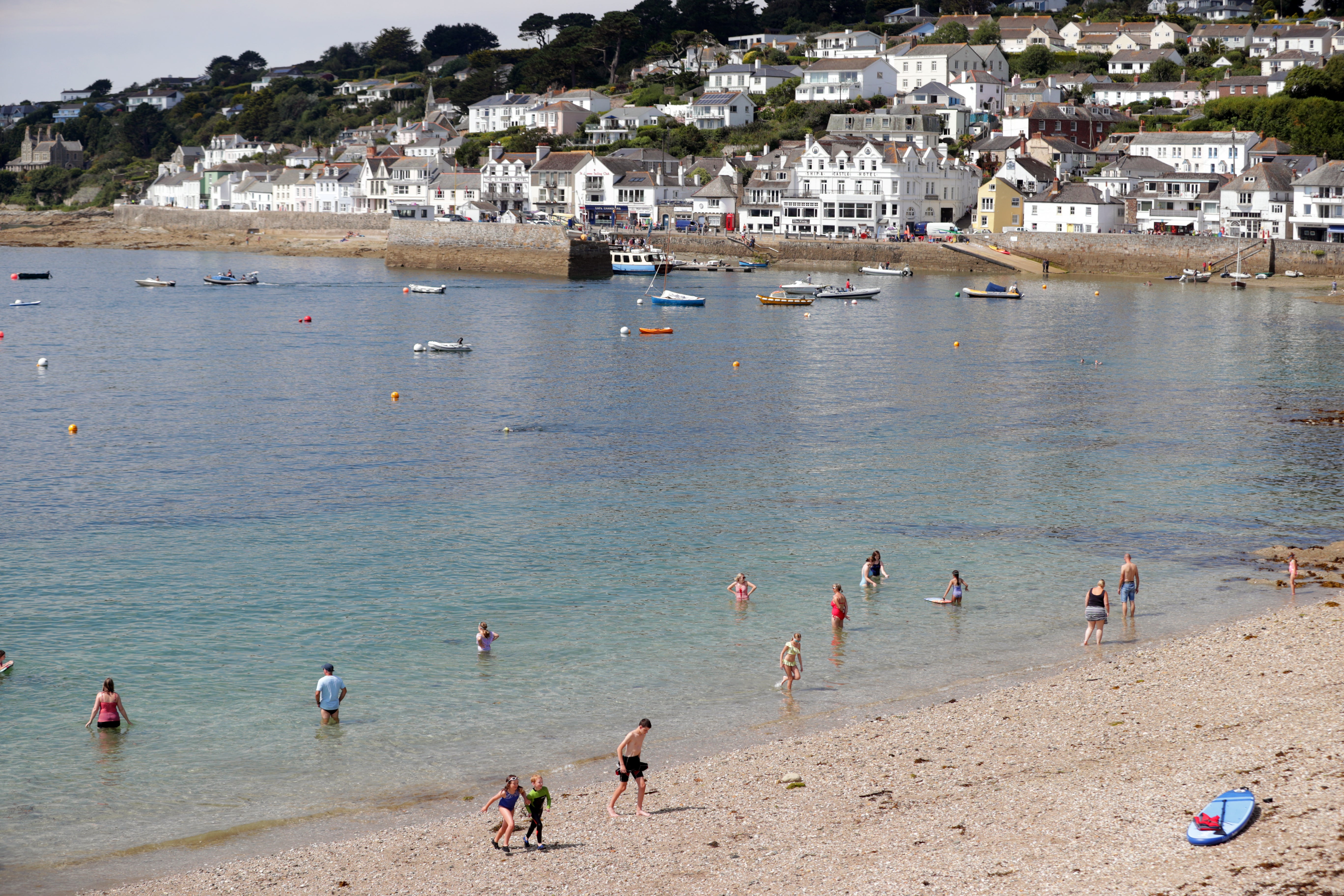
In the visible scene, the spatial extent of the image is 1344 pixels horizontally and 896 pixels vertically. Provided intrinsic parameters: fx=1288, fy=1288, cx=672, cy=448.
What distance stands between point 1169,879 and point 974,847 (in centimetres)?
194

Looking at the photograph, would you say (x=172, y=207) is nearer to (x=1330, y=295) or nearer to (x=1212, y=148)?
(x=1212, y=148)

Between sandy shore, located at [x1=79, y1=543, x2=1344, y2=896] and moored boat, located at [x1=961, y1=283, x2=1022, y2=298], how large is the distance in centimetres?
6398

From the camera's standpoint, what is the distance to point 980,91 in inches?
5143

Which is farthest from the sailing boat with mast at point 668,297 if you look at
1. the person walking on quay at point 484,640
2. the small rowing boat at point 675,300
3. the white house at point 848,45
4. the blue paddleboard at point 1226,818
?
the blue paddleboard at point 1226,818

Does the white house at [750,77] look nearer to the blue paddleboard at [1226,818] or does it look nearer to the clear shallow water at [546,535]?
the clear shallow water at [546,535]

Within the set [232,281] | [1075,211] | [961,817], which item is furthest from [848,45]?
[961,817]

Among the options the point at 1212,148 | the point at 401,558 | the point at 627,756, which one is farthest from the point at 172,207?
the point at 627,756

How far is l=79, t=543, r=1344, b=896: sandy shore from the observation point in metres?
12.0

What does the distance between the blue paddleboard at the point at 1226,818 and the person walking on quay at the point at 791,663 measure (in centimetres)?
694

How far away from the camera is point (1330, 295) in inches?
2982

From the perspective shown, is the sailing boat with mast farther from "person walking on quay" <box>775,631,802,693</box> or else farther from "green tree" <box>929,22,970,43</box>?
"green tree" <box>929,22,970,43</box>

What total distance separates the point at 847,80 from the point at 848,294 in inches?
2413

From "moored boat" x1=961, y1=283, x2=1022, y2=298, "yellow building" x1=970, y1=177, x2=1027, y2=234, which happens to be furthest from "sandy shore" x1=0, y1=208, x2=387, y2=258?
"moored boat" x1=961, y1=283, x2=1022, y2=298

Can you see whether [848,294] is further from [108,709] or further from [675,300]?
[108,709]
